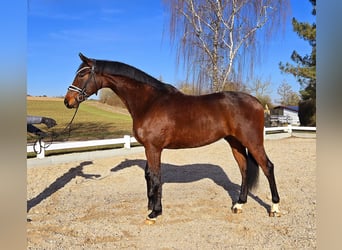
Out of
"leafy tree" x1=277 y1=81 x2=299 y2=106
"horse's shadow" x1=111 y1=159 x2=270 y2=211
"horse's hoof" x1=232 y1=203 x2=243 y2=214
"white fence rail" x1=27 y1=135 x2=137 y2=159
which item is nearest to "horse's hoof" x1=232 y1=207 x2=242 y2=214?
"horse's hoof" x1=232 y1=203 x2=243 y2=214

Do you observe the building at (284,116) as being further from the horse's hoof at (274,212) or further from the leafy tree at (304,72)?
the horse's hoof at (274,212)

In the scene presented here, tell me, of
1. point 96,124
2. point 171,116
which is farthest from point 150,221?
point 96,124

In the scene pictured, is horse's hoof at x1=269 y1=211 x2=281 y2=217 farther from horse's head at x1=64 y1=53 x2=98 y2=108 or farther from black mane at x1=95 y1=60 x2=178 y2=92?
horse's head at x1=64 y1=53 x2=98 y2=108

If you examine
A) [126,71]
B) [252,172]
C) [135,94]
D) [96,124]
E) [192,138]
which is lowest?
[252,172]

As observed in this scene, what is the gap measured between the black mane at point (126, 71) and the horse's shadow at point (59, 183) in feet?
6.34

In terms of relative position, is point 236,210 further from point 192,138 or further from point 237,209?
point 192,138

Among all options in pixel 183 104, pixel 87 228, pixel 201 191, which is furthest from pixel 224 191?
pixel 87 228

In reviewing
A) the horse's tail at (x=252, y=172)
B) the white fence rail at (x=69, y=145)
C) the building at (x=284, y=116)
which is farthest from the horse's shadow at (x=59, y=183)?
the building at (x=284, y=116)

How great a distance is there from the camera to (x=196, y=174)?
17.6 ft

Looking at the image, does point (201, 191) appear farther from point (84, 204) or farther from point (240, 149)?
point (84, 204)

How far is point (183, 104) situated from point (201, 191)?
1.63 m

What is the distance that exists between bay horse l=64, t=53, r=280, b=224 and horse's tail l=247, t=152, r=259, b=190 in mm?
297

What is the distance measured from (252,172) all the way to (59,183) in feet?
10.1

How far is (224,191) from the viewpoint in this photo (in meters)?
4.17
